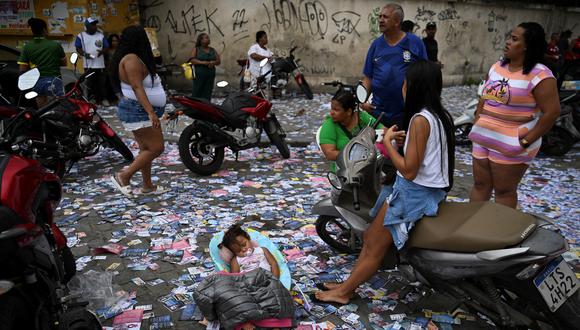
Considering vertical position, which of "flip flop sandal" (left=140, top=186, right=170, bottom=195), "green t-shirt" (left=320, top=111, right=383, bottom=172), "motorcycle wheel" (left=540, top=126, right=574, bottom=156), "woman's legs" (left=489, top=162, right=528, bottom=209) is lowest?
"motorcycle wheel" (left=540, top=126, right=574, bottom=156)

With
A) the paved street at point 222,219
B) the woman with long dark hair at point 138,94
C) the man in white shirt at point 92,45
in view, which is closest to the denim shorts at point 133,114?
the woman with long dark hair at point 138,94

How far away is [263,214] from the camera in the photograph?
4.75 meters

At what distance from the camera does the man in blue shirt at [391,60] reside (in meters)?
4.20

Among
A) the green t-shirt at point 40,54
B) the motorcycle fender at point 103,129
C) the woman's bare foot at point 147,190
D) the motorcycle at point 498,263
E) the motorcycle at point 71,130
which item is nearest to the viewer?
the motorcycle at point 498,263

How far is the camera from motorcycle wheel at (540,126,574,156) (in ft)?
23.6

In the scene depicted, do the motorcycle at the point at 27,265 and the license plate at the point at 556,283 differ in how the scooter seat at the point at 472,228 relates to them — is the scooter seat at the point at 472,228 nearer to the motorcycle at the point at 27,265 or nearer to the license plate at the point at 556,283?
the license plate at the point at 556,283

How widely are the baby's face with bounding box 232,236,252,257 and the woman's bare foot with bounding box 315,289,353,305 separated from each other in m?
0.59

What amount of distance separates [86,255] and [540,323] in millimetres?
3412

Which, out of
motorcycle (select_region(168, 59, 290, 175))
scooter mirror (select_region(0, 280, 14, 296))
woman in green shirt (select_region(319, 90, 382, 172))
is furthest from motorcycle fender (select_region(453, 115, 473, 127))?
scooter mirror (select_region(0, 280, 14, 296))

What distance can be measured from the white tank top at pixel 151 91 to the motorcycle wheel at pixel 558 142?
Result: 6.09 m

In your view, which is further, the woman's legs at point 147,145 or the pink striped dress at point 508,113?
the woman's legs at point 147,145

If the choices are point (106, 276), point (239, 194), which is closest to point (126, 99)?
point (239, 194)

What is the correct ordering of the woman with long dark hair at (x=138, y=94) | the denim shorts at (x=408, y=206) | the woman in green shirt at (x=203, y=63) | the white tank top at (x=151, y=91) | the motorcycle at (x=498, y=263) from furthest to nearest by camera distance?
1. the woman in green shirt at (x=203, y=63)
2. the white tank top at (x=151, y=91)
3. the woman with long dark hair at (x=138, y=94)
4. the denim shorts at (x=408, y=206)
5. the motorcycle at (x=498, y=263)

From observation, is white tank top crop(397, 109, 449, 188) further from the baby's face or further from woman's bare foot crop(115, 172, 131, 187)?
woman's bare foot crop(115, 172, 131, 187)
